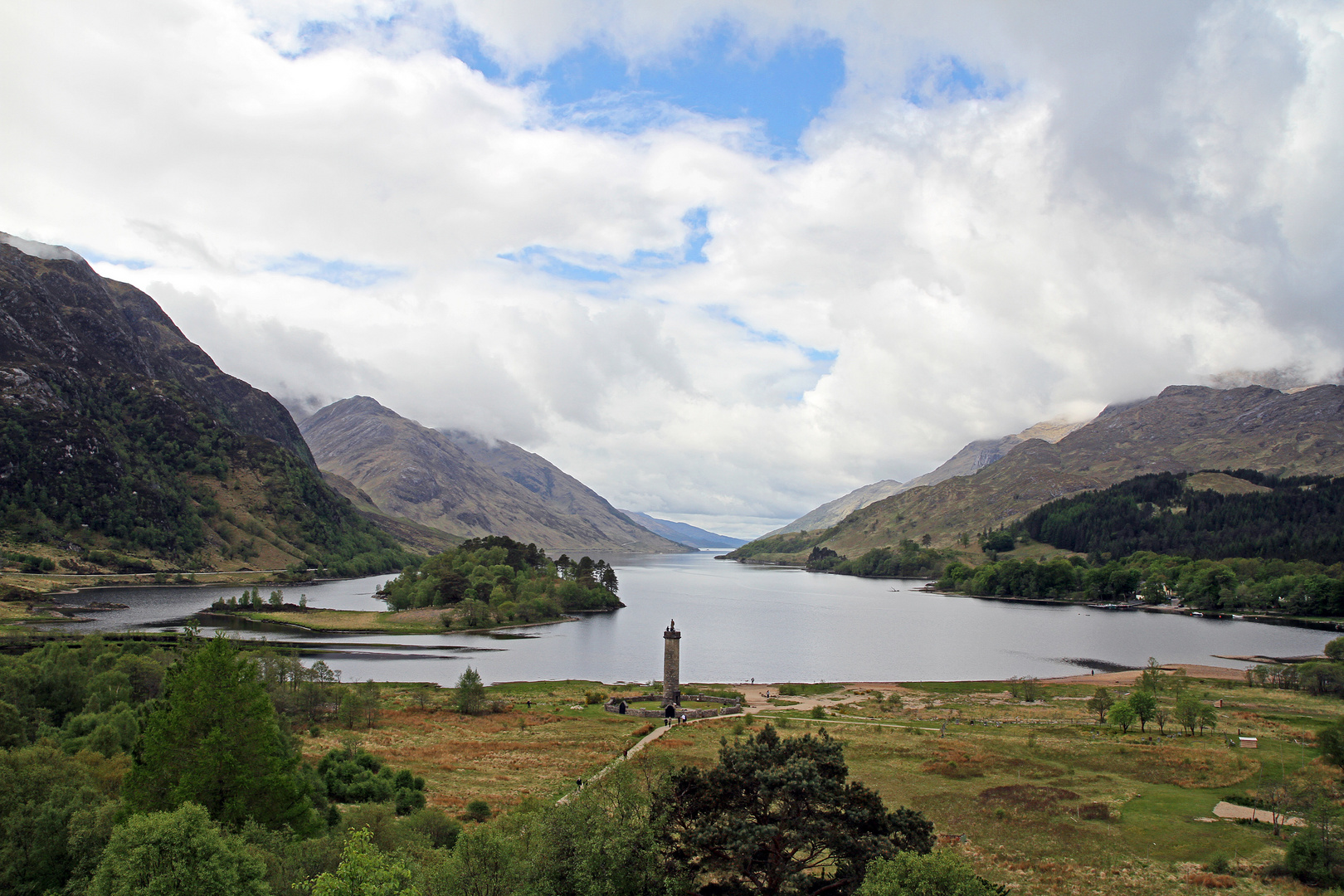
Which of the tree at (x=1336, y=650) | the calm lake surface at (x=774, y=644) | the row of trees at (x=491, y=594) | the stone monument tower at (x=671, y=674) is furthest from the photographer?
the row of trees at (x=491, y=594)

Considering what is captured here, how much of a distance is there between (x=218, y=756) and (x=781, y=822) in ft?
72.4

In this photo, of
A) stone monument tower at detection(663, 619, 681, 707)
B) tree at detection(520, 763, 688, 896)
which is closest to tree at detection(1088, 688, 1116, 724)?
stone monument tower at detection(663, 619, 681, 707)

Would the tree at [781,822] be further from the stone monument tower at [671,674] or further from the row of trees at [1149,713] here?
the row of trees at [1149,713]

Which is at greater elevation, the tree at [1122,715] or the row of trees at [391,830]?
the row of trees at [391,830]

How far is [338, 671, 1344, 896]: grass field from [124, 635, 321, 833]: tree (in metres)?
14.7

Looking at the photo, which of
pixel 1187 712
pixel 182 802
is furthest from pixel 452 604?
pixel 182 802

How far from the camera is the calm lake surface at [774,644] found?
365 ft

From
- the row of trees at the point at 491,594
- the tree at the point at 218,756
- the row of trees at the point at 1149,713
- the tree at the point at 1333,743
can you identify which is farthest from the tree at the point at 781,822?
the row of trees at the point at 491,594

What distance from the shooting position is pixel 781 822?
24500 mm

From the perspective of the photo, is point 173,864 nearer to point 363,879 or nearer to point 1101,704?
point 363,879

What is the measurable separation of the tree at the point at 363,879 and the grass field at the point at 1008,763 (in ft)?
35.9

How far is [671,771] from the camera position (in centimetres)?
2683

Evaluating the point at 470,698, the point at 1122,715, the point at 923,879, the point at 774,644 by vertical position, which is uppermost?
the point at 923,879

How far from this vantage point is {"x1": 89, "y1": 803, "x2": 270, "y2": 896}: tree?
22.2 metres
